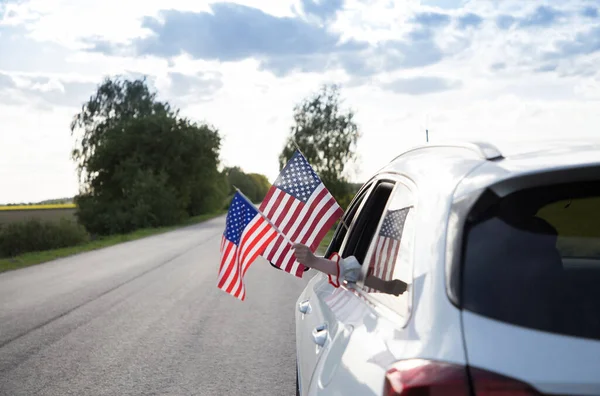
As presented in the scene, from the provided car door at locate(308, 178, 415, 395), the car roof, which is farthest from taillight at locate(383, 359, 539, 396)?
the car roof

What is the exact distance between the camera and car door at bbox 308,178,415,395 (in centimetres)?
232

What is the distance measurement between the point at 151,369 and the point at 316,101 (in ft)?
149

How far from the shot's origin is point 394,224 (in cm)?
306

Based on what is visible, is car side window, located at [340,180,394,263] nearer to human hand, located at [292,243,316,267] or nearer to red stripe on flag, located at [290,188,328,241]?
red stripe on flag, located at [290,188,328,241]

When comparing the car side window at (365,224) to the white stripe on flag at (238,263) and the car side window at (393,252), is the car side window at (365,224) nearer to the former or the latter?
the car side window at (393,252)

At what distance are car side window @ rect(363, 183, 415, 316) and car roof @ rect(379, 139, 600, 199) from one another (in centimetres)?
15

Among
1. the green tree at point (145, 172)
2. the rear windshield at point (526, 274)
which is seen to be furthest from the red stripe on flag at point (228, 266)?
the green tree at point (145, 172)

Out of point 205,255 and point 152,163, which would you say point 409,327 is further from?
point 152,163

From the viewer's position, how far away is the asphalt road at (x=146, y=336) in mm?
6871

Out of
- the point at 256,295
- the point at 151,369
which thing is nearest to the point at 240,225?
the point at 151,369

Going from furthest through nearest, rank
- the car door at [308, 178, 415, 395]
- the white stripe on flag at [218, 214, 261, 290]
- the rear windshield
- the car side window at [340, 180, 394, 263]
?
the white stripe on flag at [218, 214, 261, 290]
the car side window at [340, 180, 394, 263]
the car door at [308, 178, 415, 395]
the rear windshield

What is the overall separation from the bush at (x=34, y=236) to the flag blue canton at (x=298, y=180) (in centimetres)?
4146

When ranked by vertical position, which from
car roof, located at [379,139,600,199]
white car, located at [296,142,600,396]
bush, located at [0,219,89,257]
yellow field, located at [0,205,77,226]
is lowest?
bush, located at [0,219,89,257]

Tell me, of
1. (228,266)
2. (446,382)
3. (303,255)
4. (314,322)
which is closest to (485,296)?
(446,382)
